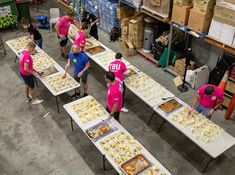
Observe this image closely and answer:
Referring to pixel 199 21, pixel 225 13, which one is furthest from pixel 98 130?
pixel 225 13


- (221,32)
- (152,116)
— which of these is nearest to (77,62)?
(152,116)

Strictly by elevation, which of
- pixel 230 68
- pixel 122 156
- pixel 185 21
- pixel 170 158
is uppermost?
pixel 185 21

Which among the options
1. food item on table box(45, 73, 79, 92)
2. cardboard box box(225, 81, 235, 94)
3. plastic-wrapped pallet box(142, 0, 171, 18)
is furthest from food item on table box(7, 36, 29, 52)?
cardboard box box(225, 81, 235, 94)

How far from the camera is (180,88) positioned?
8.85 m

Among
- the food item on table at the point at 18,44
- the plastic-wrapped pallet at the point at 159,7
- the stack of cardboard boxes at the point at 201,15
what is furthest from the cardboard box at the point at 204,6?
the food item on table at the point at 18,44

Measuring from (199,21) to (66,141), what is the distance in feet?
16.1

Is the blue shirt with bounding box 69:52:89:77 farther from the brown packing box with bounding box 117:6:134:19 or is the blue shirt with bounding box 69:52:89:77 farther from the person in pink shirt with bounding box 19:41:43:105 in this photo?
the brown packing box with bounding box 117:6:134:19

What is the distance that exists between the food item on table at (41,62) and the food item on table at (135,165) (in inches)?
174

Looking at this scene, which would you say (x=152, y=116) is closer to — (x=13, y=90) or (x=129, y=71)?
(x=129, y=71)

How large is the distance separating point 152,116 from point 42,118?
317 cm

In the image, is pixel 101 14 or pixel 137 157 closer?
pixel 137 157

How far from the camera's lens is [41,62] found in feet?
28.0

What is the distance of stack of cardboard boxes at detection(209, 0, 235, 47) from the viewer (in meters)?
6.78

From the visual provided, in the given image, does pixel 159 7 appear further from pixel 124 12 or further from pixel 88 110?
pixel 88 110
